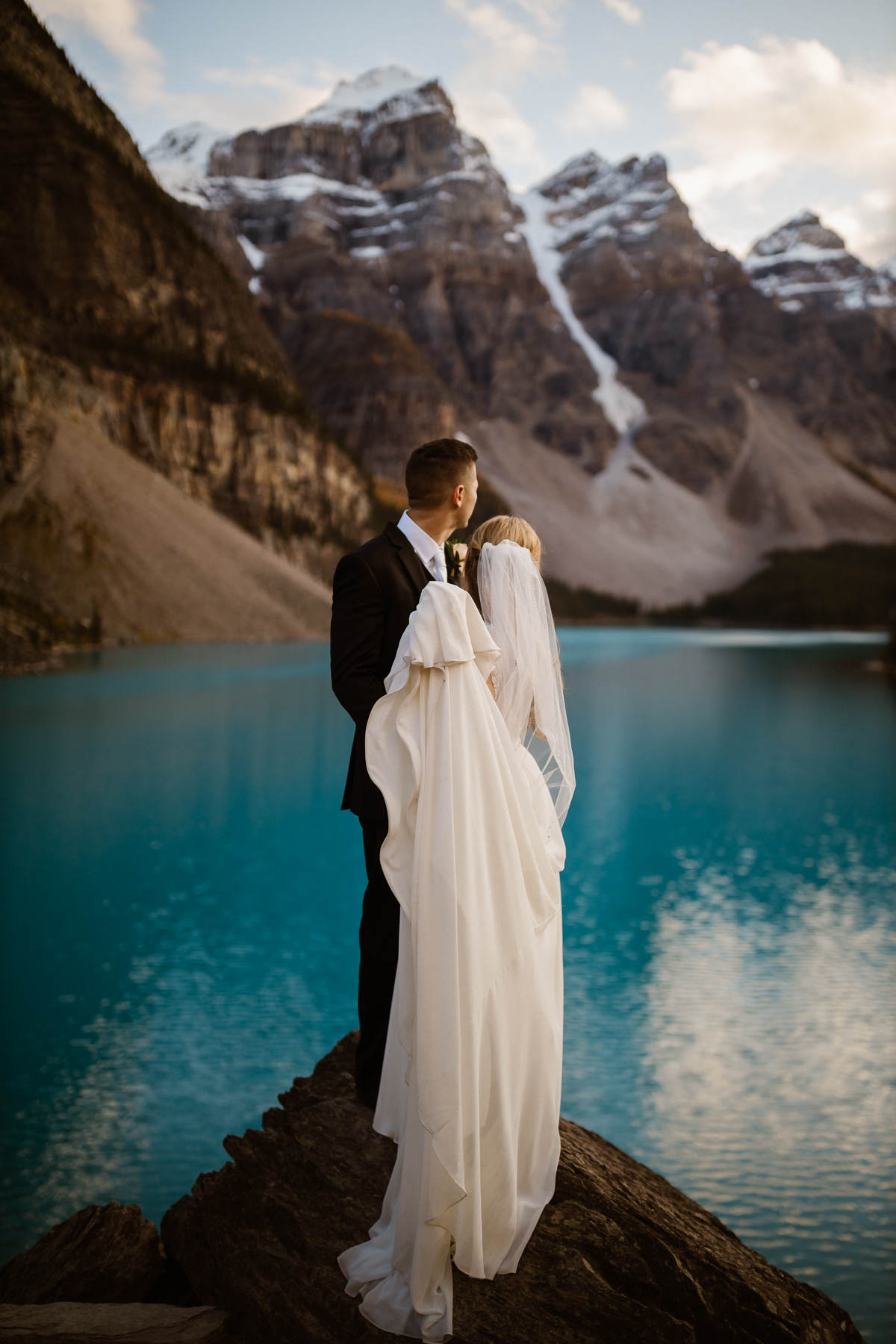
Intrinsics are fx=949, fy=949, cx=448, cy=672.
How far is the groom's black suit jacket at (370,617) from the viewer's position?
9.02 feet

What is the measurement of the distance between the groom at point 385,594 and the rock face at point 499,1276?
31.4 inches

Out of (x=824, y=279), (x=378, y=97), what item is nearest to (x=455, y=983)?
(x=378, y=97)

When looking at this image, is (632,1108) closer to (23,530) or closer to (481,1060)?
(481,1060)

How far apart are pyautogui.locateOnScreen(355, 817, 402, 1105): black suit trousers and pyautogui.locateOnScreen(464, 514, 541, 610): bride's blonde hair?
818mm

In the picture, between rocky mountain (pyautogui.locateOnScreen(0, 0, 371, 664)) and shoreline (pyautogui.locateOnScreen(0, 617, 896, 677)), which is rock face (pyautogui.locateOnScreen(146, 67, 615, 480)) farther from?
rocky mountain (pyautogui.locateOnScreen(0, 0, 371, 664))

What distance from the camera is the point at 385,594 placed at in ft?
9.21

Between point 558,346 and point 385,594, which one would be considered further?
point 558,346

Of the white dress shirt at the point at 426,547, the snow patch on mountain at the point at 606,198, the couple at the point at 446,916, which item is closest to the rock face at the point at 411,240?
the snow patch on mountain at the point at 606,198

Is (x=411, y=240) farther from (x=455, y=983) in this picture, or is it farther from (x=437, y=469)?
(x=455, y=983)

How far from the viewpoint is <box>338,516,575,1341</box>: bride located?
246 cm

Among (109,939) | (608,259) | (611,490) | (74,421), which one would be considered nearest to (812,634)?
(611,490)

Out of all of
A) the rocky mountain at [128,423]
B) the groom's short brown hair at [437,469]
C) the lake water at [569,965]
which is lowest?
the lake water at [569,965]

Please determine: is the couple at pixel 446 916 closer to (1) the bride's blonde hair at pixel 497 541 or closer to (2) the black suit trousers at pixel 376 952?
(2) the black suit trousers at pixel 376 952

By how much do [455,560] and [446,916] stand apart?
1.12 meters
